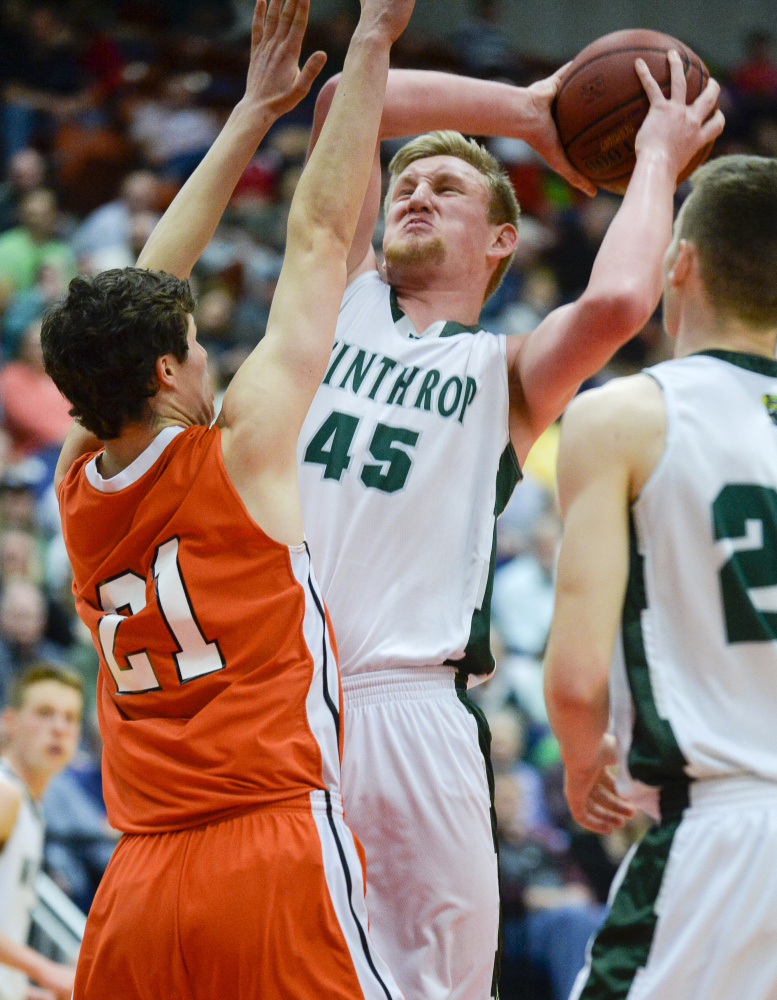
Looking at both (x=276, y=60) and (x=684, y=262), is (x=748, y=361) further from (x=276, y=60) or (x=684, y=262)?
(x=276, y=60)

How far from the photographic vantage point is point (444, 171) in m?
3.74

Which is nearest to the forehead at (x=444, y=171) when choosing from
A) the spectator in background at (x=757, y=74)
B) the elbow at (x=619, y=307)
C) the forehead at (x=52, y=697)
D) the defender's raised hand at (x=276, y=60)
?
the defender's raised hand at (x=276, y=60)

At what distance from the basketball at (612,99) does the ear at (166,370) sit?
4.74ft

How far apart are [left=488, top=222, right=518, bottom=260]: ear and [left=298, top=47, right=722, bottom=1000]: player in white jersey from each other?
0.04 ft

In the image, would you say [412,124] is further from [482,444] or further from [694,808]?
[694,808]

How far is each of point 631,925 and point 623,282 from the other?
143 cm

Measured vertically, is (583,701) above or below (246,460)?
below

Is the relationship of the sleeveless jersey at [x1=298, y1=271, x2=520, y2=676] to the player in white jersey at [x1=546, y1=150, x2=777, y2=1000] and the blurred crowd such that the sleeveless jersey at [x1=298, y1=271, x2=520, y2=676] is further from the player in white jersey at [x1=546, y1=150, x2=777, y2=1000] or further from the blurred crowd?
the blurred crowd

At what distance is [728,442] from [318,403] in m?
1.26

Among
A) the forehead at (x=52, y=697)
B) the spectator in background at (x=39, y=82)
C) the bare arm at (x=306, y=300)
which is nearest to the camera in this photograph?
the bare arm at (x=306, y=300)

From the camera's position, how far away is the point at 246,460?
267 centimetres

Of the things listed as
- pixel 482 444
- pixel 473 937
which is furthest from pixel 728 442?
pixel 473 937

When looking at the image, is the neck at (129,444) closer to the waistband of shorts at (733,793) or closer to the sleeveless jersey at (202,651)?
the sleeveless jersey at (202,651)

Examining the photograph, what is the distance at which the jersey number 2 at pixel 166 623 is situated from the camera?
2.63 m
